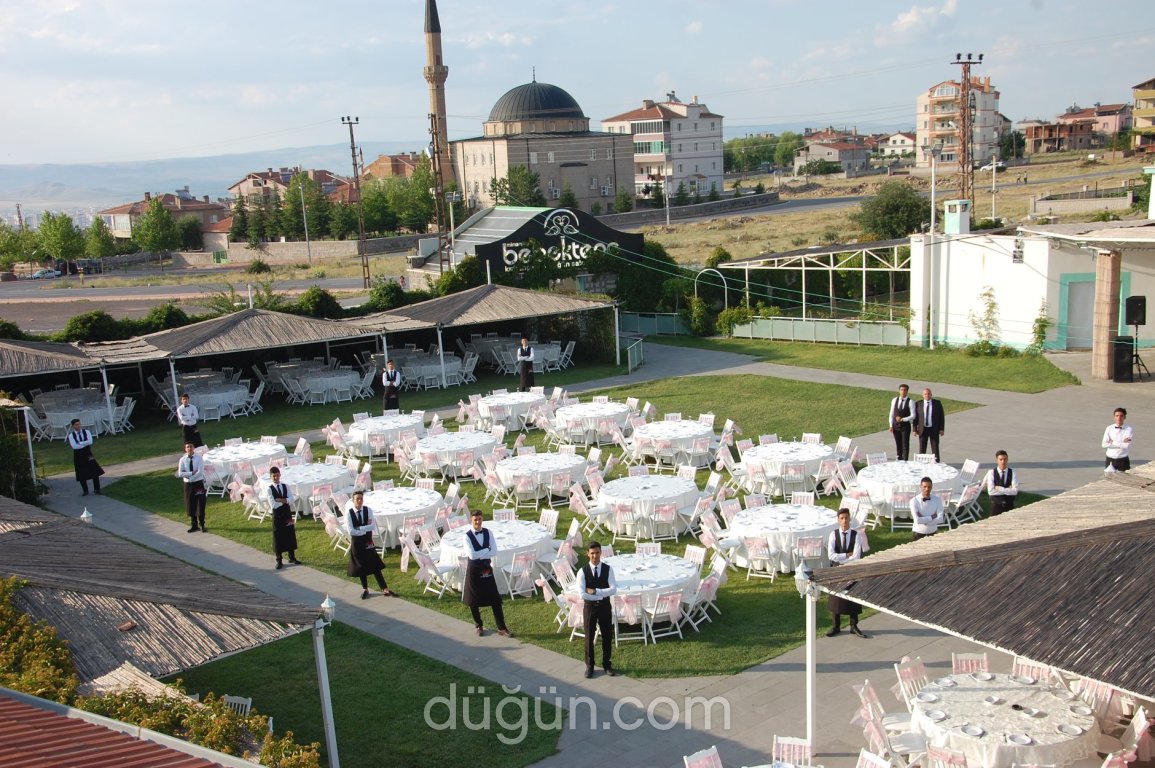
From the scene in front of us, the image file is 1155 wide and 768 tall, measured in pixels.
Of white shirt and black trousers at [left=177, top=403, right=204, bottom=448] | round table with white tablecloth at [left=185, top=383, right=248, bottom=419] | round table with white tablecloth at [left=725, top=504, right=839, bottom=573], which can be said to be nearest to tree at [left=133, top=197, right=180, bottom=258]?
round table with white tablecloth at [left=185, top=383, right=248, bottom=419]

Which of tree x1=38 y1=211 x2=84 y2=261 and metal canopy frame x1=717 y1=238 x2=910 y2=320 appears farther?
tree x1=38 y1=211 x2=84 y2=261

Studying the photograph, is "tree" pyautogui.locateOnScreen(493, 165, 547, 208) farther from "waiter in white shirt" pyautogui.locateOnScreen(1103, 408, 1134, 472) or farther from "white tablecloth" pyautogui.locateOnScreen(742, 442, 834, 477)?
"waiter in white shirt" pyautogui.locateOnScreen(1103, 408, 1134, 472)

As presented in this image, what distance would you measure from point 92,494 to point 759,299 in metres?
22.3

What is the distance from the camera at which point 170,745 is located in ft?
18.2

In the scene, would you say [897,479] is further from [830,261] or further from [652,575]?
[830,261]

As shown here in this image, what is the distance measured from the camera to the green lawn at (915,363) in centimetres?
2377

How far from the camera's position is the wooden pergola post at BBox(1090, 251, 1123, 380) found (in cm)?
2308

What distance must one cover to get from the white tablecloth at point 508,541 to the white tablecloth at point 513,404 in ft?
26.4

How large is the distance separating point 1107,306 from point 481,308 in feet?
49.8

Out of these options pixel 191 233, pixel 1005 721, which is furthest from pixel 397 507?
pixel 191 233

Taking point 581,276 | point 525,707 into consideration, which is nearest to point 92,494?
point 525,707

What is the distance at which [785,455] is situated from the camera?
1662 centimetres

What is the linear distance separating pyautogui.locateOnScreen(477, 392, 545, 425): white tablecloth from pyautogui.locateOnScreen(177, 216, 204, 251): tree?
7697 cm

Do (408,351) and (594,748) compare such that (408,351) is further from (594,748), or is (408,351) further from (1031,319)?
(594,748)
